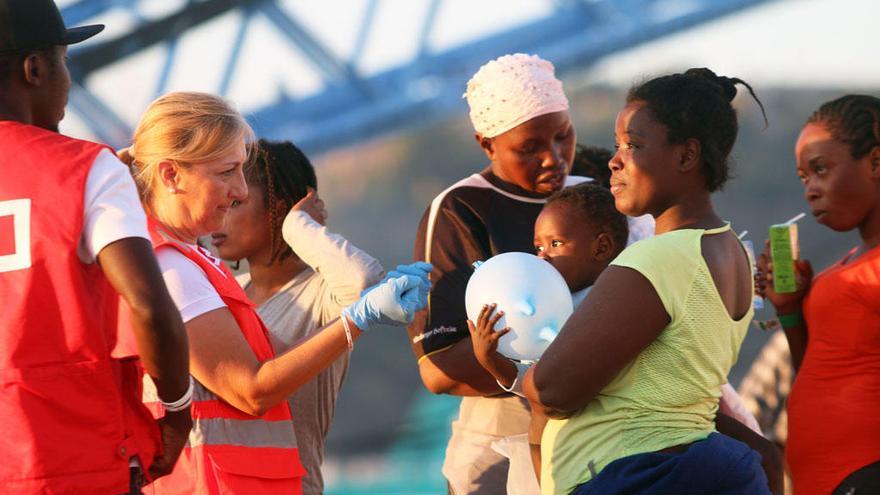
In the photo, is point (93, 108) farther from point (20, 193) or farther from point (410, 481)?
point (20, 193)

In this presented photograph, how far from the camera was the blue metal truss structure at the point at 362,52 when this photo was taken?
220 inches

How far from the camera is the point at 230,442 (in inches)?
94.3

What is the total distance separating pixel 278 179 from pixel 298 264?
0.78 feet

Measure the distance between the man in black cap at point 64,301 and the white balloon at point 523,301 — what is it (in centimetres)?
60

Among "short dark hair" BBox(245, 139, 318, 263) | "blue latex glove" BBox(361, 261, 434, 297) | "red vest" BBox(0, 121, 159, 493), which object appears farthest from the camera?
"short dark hair" BBox(245, 139, 318, 263)

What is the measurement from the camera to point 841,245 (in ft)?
20.1

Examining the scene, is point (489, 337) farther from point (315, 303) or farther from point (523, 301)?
point (315, 303)

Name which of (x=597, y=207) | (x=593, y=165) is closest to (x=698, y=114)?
(x=597, y=207)

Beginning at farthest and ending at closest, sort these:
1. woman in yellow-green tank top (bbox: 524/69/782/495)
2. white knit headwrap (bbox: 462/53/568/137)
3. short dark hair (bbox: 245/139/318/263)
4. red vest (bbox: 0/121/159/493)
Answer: short dark hair (bbox: 245/139/318/263) < white knit headwrap (bbox: 462/53/568/137) < woman in yellow-green tank top (bbox: 524/69/782/495) < red vest (bbox: 0/121/159/493)

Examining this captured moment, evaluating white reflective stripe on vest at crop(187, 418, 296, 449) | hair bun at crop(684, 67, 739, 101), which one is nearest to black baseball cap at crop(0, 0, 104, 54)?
white reflective stripe on vest at crop(187, 418, 296, 449)

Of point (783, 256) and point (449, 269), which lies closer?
point (449, 269)

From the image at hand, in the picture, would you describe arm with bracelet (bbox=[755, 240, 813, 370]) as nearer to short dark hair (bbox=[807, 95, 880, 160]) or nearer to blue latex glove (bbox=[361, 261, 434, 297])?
short dark hair (bbox=[807, 95, 880, 160])

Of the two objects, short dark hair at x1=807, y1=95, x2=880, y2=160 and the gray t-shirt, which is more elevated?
short dark hair at x1=807, y1=95, x2=880, y2=160

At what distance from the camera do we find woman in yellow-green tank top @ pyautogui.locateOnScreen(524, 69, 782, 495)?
202cm
